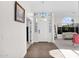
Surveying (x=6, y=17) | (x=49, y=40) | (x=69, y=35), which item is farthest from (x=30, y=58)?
(x=69, y=35)

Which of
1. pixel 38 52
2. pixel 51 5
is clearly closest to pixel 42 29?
pixel 51 5

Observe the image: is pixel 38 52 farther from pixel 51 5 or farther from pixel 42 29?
pixel 42 29

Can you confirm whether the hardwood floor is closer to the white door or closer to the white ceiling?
the white ceiling

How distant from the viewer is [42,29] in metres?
13.8

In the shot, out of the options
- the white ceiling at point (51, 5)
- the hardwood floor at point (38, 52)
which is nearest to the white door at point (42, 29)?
the white ceiling at point (51, 5)

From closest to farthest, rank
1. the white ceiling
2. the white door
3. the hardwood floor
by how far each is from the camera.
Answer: the hardwood floor → the white ceiling → the white door

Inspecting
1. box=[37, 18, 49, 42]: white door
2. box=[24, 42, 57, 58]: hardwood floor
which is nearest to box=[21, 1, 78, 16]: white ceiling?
box=[24, 42, 57, 58]: hardwood floor

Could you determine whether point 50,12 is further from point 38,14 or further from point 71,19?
point 71,19

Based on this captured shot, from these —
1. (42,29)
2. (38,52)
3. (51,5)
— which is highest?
(51,5)

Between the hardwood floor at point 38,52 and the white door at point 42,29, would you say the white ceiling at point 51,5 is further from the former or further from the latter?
the white door at point 42,29

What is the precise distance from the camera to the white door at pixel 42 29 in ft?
45.0

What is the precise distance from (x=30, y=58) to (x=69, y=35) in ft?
34.7

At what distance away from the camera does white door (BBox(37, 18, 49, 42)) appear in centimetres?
1371

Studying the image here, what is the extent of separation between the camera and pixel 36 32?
13688mm
